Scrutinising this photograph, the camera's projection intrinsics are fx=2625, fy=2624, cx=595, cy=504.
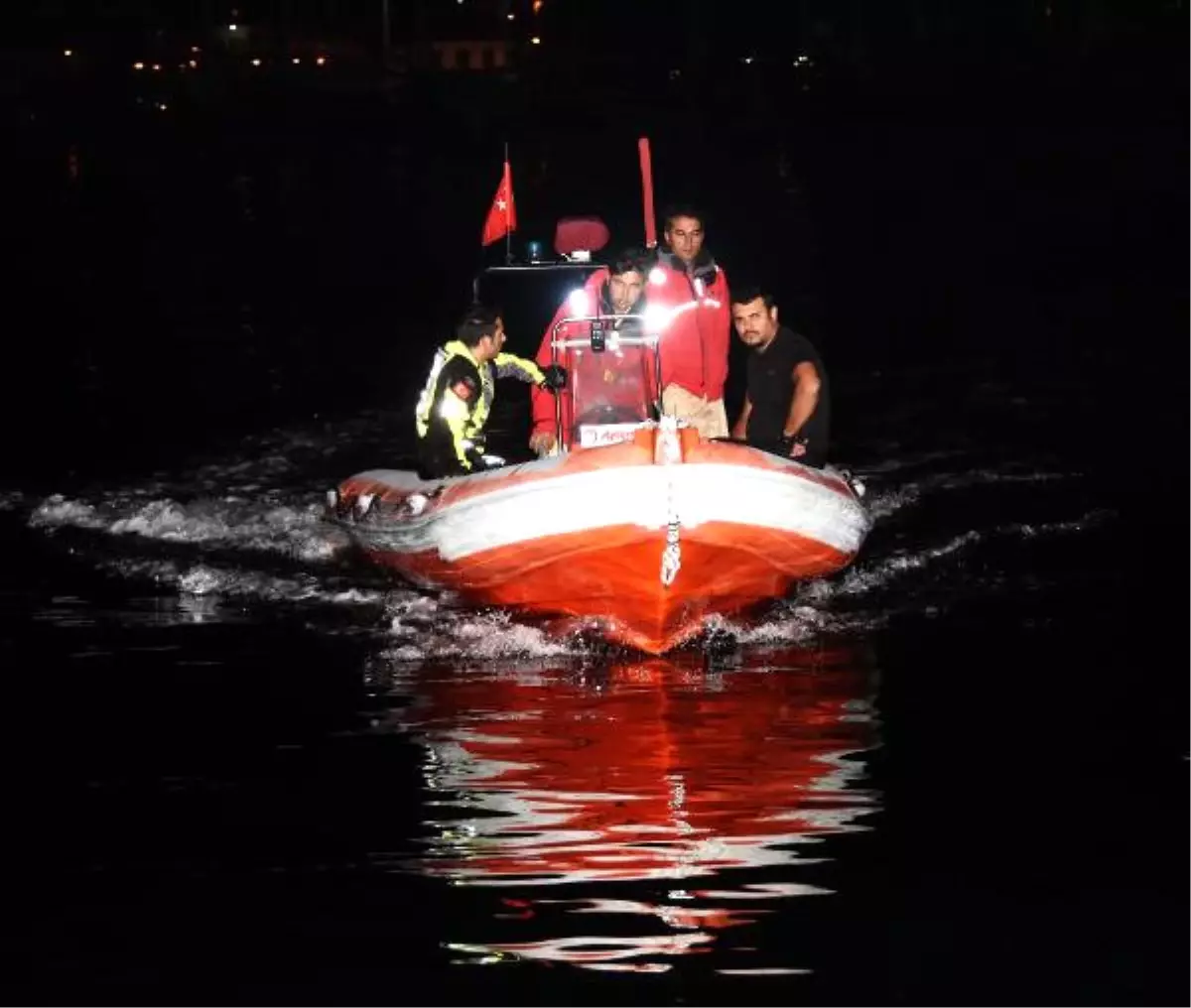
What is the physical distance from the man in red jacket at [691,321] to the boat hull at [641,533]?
1.20 metres

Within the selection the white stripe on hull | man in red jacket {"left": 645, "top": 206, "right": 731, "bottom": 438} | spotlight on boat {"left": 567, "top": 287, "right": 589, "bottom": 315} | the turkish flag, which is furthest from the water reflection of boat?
the turkish flag

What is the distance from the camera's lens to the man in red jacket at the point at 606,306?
11.3 metres

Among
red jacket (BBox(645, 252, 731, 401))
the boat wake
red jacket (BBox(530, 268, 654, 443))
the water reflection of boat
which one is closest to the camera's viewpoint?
the water reflection of boat

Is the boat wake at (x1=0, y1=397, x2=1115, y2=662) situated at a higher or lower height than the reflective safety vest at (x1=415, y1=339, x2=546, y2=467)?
lower

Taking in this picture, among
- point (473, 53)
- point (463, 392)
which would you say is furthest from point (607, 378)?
point (473, 53)

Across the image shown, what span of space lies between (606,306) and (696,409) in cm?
133

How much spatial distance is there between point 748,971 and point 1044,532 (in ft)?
27.5

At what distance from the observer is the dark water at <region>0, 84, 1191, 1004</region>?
6855 millimetres

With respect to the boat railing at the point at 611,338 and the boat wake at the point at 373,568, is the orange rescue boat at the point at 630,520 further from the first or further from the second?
the boat wake at the point at 373,568

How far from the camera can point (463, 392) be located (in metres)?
11.8

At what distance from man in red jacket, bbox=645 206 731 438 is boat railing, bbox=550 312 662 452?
2.90ft

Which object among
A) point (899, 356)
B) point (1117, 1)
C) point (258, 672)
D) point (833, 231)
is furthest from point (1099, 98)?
point (258, 672)

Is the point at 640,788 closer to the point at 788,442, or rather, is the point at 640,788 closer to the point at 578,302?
the point at 788,442

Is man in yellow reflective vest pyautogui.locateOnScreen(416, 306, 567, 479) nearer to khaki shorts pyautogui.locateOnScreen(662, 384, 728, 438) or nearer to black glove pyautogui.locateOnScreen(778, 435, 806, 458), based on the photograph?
khaki shorts pyautogui.locateOnScreen(662, 384, 728, 438)
